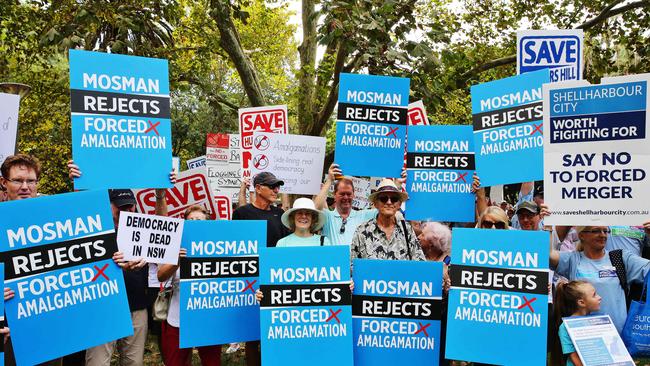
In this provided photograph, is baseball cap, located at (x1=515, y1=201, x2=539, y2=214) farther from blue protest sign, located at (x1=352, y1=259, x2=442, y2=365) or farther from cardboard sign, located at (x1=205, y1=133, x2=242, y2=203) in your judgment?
cardboard sign, located at (x1=205, y1=133, x2=242, y2=203)

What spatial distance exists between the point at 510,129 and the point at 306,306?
2440mm

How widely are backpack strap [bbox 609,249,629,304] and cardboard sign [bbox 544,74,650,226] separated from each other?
70 cm

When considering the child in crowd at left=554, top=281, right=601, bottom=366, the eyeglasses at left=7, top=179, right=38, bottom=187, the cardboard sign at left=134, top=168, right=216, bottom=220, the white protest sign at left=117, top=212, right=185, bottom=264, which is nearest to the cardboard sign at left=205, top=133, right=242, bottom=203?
the cardboard sign at left=134, top=168, right=216, bottom=220

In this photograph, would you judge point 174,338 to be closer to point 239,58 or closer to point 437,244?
point 437,244

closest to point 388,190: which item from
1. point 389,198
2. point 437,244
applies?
point 389,198

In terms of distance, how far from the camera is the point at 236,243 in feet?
19.9

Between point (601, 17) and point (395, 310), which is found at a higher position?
point (601, 17)

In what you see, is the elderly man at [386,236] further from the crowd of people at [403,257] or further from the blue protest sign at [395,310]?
the blue protest sign at [395,310]

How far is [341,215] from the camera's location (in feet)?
23.1

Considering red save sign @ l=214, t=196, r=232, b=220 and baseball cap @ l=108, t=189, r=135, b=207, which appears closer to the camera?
baseball cap @ l=108, t=189, r=135, b=207

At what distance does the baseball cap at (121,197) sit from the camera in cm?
599

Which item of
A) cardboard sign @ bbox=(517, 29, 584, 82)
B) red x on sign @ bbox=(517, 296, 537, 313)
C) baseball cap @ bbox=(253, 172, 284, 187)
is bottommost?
red x on sign @ bbox=(517, 296, 537, 313)

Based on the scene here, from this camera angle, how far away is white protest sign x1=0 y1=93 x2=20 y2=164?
20.0 feet

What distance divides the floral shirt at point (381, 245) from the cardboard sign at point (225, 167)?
5.93 meters
